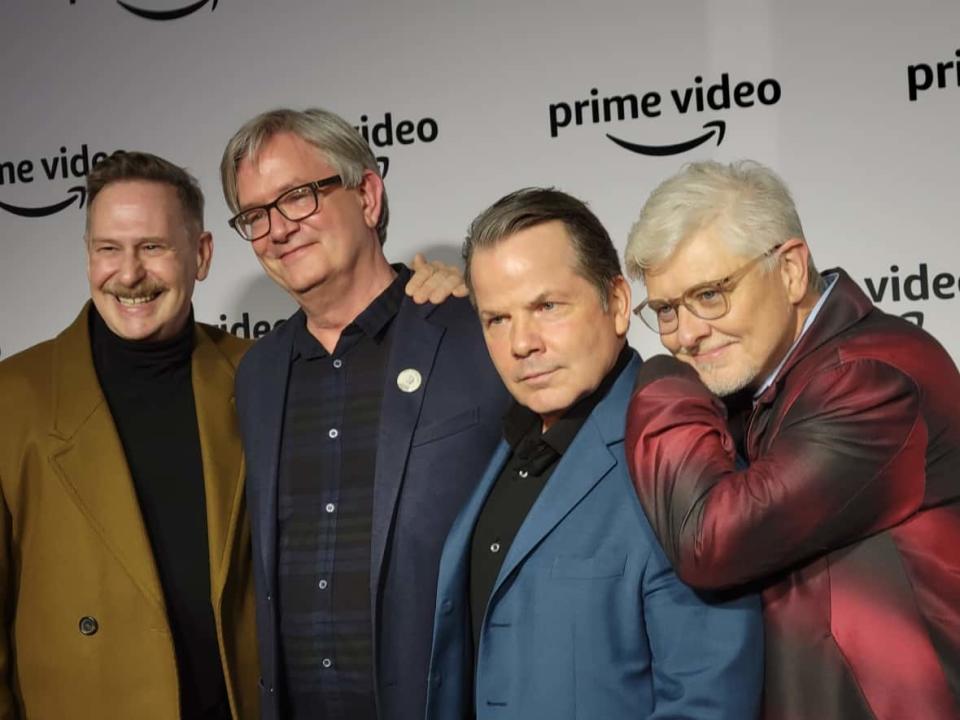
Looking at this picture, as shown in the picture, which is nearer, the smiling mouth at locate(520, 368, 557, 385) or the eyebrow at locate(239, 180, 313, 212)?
the smiling mouth at locate(520, 368, 557, 385)

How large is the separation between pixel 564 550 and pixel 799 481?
0.38m

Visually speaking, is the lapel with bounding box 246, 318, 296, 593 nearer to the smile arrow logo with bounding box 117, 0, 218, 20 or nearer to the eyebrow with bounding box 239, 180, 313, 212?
the eyebrow with bounding box 239, 180, 313, 212

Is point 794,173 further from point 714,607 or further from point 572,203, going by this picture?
point 714,607

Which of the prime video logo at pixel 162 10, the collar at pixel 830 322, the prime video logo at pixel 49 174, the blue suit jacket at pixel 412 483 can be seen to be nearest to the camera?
the collar at pixel 830 322

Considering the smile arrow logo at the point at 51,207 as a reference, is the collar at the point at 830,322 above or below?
below

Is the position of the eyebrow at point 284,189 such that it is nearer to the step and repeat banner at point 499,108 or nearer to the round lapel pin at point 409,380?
the round lapel pin at point 409,380

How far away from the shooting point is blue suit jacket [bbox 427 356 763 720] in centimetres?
177

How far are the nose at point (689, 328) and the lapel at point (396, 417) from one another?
0.62m

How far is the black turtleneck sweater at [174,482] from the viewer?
2.57m

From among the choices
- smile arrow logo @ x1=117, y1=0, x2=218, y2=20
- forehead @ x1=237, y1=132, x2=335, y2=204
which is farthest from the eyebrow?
smile arrow logo @ x1=117, y1=0, x2=218, y2=20

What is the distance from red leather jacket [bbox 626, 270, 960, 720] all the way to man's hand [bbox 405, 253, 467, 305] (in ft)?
2.57

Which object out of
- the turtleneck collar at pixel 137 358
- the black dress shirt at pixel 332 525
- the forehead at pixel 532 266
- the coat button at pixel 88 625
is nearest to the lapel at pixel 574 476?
the forehead at pixel 532 266

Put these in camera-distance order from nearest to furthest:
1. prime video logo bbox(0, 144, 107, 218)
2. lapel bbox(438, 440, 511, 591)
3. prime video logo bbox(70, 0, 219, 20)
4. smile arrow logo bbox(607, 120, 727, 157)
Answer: lapel bbox(438, 440, 511, 591) → smile arrow logo bbox(607, 120, 727, 157) → prime video logo bbox(70, 0, 219, 20) → prime video logo bbox(0, 144, 107, 218)

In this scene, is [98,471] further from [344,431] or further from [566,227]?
[566,227]
